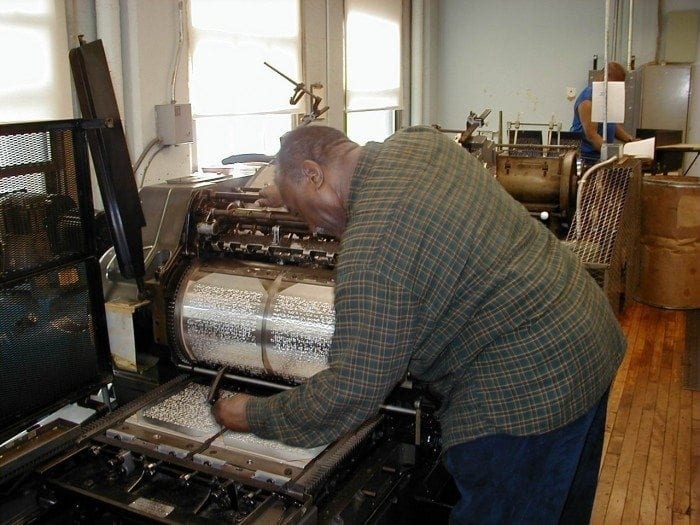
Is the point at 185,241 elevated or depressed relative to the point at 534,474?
elevated

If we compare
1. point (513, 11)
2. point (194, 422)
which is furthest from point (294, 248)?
point (513, 11)

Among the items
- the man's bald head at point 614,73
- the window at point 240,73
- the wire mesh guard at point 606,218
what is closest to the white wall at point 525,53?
the man's bald head at point 614,73

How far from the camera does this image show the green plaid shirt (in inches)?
44.2

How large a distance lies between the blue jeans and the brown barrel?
265cm

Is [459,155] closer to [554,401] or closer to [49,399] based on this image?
[554,401]

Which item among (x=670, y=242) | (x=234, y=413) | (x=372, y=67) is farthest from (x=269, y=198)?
(x=372, y=67)

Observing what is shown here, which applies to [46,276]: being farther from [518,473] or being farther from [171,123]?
[171,123]

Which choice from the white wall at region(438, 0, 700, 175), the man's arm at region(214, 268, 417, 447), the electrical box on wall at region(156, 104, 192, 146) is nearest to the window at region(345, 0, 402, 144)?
the white wall at region(438, 0, 700, 175)

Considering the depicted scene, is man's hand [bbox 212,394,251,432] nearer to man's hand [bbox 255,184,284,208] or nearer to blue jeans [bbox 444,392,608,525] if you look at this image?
blue jeans [bbox 444,392,608,525]

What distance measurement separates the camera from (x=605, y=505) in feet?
7.25

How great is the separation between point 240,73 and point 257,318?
270cm

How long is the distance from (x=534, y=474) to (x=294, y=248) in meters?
0.84

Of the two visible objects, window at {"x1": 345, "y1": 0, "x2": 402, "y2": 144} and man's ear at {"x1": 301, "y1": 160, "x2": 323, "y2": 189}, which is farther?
window at {"x1": 345, "y1": 0, "x2": 402, "y2": 144}

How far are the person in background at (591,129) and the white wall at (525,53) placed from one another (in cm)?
207
